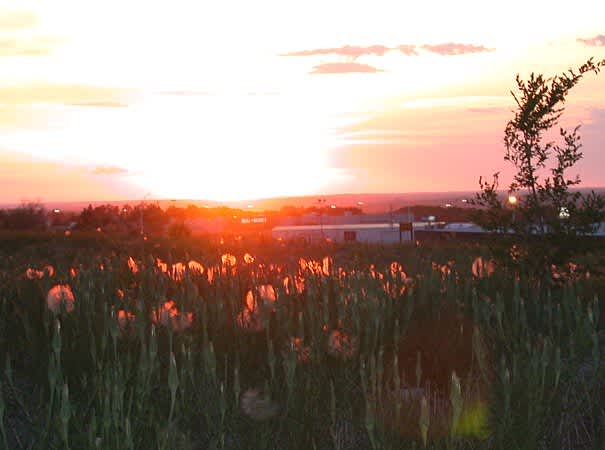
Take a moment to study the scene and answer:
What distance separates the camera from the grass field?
12.5ft

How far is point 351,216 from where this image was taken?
197 ft

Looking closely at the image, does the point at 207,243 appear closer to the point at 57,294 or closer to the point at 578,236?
the point at 578,236

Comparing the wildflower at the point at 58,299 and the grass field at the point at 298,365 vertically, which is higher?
the wildflower at the point at 58,299

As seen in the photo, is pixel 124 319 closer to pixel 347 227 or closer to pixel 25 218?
pixel 25 218

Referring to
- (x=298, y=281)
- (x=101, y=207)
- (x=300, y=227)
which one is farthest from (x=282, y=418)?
(x=101, y=207)

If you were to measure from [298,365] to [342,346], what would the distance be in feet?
1.02

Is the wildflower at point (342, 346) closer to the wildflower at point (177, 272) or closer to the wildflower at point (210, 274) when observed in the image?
the wildflower at point (210, 274)

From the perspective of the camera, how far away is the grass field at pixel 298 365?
3801 mm

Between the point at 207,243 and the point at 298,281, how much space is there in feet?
38.8

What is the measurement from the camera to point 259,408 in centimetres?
414

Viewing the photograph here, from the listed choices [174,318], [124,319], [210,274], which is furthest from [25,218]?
[174,318]

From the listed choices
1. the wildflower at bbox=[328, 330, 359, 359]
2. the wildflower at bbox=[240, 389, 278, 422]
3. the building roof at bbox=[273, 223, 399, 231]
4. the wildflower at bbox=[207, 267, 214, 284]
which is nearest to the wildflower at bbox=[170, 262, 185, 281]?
the wildflower at bbox=[207, 267, 214, 284]

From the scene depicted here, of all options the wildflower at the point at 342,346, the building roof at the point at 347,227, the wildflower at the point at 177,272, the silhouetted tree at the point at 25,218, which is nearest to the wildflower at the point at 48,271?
the wildflower at the point at 177,272

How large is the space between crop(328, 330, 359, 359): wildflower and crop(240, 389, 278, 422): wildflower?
71 centimetres
